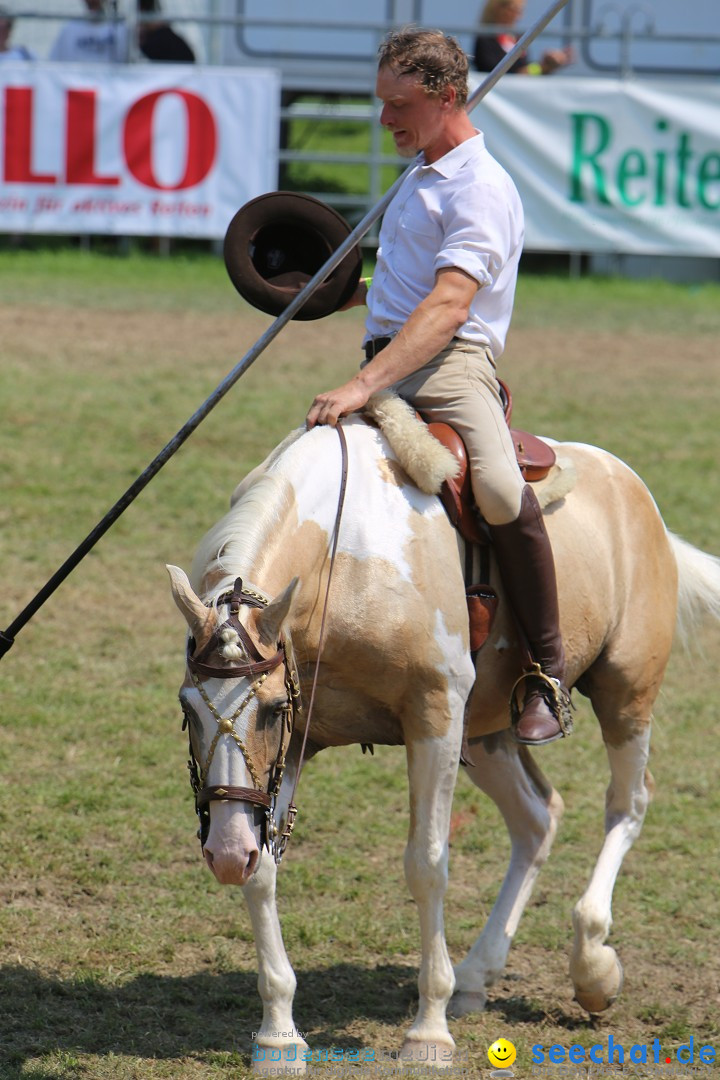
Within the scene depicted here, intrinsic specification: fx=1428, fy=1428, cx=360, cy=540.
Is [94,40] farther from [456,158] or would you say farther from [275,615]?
[275,615]

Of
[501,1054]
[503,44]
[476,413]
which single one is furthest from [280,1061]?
[503,44]

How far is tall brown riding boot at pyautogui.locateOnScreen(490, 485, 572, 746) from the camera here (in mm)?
4141

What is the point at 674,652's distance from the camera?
25.0ft

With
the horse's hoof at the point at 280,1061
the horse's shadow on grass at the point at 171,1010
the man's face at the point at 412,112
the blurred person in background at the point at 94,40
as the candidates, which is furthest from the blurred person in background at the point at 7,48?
the horse's hoof at the point at 280,1061

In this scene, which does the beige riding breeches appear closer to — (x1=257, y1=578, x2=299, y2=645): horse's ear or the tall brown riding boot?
the tall brown riding boot

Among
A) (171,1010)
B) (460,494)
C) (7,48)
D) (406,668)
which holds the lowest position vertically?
(171,1010)

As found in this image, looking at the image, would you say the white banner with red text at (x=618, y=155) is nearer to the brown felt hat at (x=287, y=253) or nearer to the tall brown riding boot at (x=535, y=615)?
the brown felt hat at (x=287, y=253)

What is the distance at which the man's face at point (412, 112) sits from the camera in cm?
398

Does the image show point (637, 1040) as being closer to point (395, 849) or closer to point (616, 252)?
point (395, 849)

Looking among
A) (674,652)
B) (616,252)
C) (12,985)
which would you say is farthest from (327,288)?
(616,252)

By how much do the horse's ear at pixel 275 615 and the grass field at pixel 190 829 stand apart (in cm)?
130

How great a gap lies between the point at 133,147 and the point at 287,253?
A: 376 inches

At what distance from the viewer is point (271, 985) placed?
4.02 meters

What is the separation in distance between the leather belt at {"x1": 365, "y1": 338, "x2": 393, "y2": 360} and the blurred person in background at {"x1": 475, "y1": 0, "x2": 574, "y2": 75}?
10.3 metres
